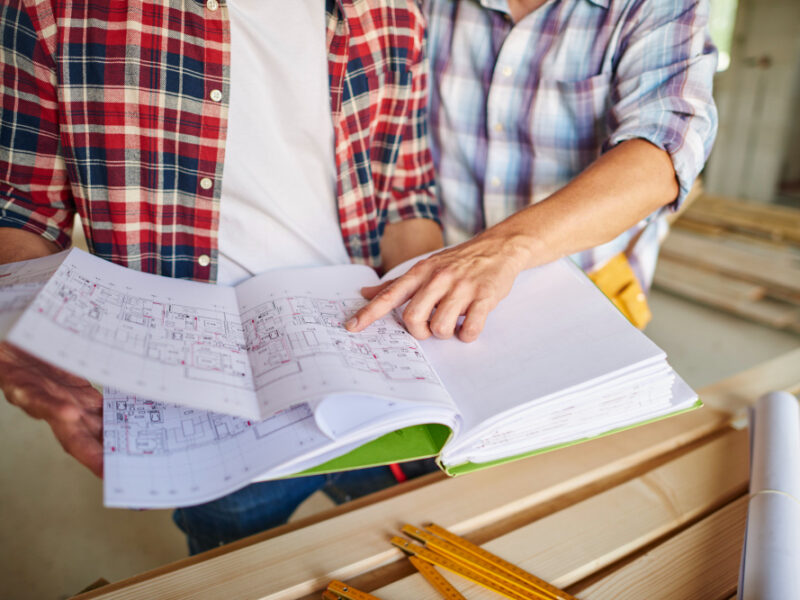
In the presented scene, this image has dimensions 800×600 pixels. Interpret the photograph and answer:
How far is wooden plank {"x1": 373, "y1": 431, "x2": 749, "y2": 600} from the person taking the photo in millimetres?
686

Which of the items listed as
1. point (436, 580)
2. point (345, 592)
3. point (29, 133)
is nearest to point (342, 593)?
point (345, 592)

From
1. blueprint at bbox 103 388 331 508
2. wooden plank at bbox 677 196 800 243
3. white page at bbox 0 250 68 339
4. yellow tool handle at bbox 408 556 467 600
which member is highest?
white page at bbox 0 250 68 339

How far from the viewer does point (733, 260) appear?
297 centimetres

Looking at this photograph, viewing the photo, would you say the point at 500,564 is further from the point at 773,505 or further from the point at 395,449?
the point at 773,505

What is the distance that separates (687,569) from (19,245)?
1.00 meters

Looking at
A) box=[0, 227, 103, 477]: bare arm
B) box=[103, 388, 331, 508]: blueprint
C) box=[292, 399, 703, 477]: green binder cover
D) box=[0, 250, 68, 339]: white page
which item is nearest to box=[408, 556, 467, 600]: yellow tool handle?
box=[292, 399, 703, 477]: green binder cover

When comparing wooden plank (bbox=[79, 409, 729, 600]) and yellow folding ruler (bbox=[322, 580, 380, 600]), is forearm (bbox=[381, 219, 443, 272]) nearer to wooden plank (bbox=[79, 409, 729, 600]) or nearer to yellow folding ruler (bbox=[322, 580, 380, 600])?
wooden plank (bbox=[79, 409, 729, 600])

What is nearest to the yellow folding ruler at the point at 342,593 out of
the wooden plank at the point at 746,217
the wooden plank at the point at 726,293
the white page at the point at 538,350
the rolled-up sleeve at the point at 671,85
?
the white page at the point at 538,350

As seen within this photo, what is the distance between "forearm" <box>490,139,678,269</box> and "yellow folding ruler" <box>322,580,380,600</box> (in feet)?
1.49

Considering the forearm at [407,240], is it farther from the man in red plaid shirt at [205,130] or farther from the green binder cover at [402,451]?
the green binder cover at [402,451]

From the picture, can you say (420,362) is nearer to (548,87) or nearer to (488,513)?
(488,513)

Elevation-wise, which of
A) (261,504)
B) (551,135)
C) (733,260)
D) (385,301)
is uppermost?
(551,135)

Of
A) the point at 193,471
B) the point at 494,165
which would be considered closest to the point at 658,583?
the point at 193,471

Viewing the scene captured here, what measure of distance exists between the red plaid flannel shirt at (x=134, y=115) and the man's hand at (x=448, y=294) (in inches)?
13.8
